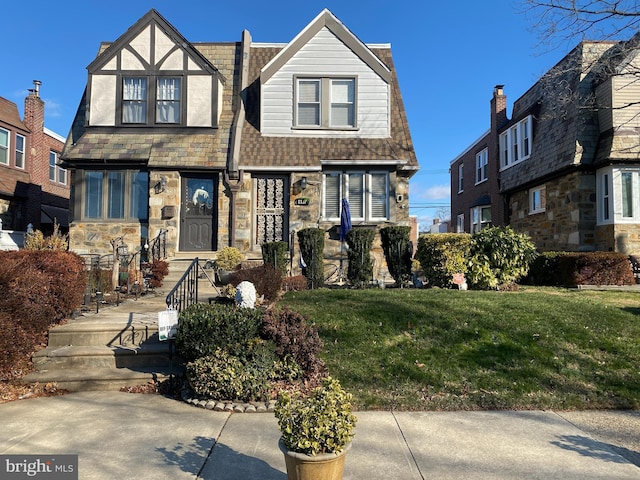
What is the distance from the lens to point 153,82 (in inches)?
523

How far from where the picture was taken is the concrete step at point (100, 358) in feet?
18.3

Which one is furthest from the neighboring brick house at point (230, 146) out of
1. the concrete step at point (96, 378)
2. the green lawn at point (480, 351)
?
the concrete step at point (96, 378)

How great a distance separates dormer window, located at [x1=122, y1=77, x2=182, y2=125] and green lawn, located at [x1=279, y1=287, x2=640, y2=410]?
29.5 ft

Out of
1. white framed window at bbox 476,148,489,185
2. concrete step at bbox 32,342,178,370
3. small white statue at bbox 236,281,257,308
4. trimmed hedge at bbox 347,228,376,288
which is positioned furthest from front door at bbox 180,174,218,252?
white framed window at bbox 476,148,489,185

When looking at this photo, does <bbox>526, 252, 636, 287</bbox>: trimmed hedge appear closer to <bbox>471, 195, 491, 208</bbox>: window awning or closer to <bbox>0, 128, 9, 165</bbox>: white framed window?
<bbox>471, 195, 491, 208</bbox>: window awning

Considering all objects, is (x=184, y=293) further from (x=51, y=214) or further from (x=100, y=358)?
(x=51, y=214)

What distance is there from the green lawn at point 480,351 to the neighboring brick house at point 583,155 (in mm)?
6933

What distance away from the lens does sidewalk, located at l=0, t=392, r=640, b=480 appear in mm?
3346

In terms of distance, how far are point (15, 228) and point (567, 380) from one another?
21427 millimetres

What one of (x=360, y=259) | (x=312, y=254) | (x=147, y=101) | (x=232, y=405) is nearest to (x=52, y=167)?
(x=147, y=101)

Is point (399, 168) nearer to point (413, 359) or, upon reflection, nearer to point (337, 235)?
point (337, 235)

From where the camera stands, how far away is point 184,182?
42.9 ft

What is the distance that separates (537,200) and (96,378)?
58.3 feet

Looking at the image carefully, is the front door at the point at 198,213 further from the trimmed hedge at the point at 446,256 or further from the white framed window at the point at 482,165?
the white framed window at the point at 482,165
